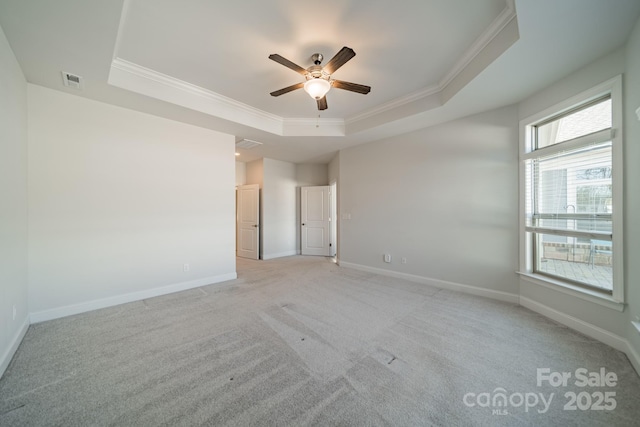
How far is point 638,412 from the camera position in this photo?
1429 mm

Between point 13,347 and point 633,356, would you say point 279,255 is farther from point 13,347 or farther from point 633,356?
point 633,356

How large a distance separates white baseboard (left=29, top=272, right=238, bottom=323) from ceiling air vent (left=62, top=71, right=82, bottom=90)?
2.59m

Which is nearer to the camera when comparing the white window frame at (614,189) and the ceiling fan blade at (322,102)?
the white window frame at (614,189)

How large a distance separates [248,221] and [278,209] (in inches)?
35.1

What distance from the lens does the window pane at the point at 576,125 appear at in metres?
2.24

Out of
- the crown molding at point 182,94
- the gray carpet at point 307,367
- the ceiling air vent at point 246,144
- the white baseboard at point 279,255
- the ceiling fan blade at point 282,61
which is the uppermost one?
the crown molding at point 182,94

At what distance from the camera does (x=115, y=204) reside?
308cm

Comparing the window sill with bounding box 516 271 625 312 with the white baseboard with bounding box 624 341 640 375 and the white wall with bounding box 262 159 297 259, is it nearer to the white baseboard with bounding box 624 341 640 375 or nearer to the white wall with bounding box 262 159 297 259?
the white baseboard with bounding box 624 341 640 375

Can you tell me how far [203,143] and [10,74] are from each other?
2.01 m

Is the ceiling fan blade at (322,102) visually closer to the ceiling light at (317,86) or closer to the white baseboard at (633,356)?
the ceiling light at (317,86)

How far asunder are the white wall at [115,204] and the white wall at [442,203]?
2832 millimetres

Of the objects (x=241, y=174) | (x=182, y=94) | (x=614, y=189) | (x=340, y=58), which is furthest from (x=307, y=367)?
(x=241, y=174)

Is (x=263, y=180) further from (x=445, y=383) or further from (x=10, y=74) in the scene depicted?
(x=445, y=383)

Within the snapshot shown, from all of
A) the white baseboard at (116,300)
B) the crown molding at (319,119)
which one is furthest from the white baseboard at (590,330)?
the white baseboard at (116,300)
